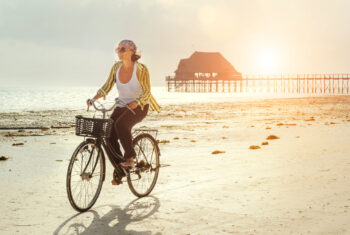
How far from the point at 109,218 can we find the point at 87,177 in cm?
57

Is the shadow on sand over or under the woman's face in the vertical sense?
under

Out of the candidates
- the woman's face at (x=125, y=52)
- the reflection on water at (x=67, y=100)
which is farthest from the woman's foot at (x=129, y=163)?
the reflection on water at (x=67, y=100)

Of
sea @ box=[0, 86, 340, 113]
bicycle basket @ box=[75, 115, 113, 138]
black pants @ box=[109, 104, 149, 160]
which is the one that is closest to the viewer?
bicycle basket @ box=[75, 115, 113, 138]

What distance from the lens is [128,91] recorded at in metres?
5.15

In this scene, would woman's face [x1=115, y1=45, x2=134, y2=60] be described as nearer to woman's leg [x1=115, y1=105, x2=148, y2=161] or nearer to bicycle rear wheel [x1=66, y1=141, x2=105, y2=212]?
woman's leg [x1=115, y1=105, x2=148, y2=161]

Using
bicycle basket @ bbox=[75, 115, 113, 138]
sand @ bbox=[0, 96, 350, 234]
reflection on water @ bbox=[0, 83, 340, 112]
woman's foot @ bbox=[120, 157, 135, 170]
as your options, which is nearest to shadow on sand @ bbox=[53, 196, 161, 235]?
sand @ bbox=[0, 96, 350, 234]

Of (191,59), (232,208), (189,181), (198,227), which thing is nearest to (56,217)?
(198,227)

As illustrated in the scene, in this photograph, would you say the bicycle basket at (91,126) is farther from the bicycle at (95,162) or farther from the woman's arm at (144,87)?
the woman's arm at (144,87)

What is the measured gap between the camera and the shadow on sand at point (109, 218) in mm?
4230

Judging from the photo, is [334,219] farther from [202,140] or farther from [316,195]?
[202,140]

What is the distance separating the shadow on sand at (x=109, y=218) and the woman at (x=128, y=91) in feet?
1.60

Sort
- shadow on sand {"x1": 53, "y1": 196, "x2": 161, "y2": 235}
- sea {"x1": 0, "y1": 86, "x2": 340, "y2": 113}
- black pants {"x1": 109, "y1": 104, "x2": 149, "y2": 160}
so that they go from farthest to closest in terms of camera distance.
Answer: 1. sea {"x1": 0, "y1": 86, "x2": 340, "y2": 113}
2. black pants {"x1": 109, "y1": 104, "x2": 149, "y2": 160}
3. shadow on sand {"x1": 53, "y1": 196, "x2": 161, "y2": 235}

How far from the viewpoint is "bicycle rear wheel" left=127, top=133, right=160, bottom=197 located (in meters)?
5.56

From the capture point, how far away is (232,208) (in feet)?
16.1
